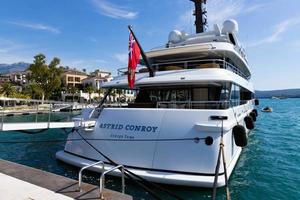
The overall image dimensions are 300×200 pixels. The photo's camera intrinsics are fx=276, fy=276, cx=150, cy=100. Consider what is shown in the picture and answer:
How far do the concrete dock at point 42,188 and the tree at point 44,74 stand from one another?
66.7m

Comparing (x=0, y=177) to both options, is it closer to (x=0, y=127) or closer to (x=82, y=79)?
(x=0, y=127)

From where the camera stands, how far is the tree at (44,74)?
68.6m

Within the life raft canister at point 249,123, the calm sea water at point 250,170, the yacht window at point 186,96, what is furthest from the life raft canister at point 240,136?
the life raft canister at point 249,123

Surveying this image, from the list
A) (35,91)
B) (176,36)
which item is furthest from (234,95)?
(35,91)

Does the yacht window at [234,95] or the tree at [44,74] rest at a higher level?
the tree at [44,74]

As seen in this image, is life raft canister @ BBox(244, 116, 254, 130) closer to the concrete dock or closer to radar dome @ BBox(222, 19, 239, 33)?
radar dome @ BBox(222, 19, 239, 33)

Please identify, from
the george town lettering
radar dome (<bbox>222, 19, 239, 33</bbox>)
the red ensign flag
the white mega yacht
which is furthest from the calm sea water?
radar dome (<bbox>222, 19, 239, 33</bbox>)

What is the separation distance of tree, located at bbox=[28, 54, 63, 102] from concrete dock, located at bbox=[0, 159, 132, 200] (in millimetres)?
66732

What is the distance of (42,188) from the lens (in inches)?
228

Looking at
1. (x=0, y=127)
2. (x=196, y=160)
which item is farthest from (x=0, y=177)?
(x=196, y=160)

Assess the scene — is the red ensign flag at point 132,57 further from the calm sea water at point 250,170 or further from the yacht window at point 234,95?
the yacht window at point 234,95

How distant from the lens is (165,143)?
9430mm

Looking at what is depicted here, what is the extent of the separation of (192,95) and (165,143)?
4370 mm

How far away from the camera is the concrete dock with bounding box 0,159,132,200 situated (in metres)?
5.37
